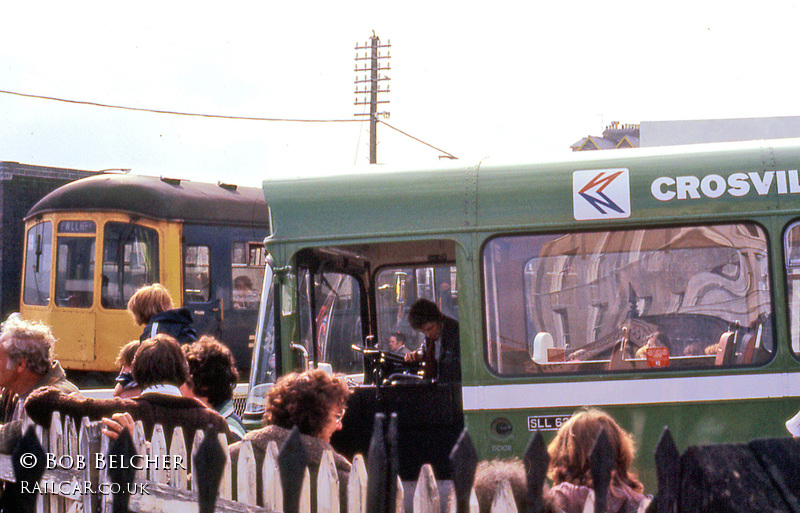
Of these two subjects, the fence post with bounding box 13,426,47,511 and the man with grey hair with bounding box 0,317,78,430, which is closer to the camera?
the fence post with bounding box 13,426,47,511

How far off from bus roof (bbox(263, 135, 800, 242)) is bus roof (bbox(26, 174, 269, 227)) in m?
6.74

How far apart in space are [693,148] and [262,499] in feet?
12.2

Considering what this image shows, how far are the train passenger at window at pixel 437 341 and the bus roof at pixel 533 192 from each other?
1205mm

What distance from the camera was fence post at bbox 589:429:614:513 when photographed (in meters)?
1.65

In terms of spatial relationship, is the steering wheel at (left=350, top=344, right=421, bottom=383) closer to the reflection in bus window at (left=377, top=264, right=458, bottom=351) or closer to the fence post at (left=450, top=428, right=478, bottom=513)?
the reflection in bus window at (left=377, top=264, right=458, bottom=351)

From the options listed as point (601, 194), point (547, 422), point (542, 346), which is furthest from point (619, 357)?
point (601, 194)

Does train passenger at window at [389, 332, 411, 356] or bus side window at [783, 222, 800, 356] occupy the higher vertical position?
bus side window at [783, 222, 800, 356]

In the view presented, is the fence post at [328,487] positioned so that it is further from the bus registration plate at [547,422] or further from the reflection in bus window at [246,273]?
the reflection in bus window at [246,273]

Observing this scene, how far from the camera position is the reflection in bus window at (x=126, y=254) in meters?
11.4

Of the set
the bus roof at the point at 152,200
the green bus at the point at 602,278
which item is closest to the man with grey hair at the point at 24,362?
the green bus at the point at 602,278

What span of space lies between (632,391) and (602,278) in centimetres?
73

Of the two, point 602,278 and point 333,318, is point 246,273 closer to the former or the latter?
point 333,318

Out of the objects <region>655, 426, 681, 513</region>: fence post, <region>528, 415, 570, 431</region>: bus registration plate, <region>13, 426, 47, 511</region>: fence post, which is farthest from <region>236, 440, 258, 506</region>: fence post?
<region>528, 415, 570, 431</region>: bus registration plate

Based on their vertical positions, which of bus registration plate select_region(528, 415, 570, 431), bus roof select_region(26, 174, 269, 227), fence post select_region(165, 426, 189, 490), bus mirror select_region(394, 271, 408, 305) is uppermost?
bus roof select_region(26, 174, 269, 227)
